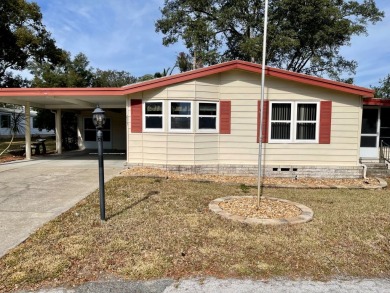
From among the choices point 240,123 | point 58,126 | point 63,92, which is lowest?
point 58,126

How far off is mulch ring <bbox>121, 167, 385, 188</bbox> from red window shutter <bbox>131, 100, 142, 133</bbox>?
1375 mm

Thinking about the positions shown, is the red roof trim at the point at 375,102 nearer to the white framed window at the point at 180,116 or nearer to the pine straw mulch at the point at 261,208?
the white framed window at the point at 180,116

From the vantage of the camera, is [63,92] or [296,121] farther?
[63,92]

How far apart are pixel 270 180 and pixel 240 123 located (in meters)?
2.14

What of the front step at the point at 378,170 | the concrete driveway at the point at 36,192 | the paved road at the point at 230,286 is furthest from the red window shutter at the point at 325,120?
the paved road at the point at 230,286

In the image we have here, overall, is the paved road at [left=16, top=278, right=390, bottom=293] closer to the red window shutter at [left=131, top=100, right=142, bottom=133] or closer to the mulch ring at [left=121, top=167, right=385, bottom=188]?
the mulch ring at [left=121, top=167, right=385, bottom=188]

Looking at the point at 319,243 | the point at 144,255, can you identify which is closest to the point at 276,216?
the point at 319,243

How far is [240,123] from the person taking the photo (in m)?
9.90

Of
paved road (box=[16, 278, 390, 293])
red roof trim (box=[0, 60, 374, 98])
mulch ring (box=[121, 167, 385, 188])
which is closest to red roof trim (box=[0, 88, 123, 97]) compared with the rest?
red roof trim (box=[0, 60, 374, 98])

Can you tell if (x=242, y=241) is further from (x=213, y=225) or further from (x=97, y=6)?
(x=97, y=6)

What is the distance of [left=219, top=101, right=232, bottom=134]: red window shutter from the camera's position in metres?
9.84

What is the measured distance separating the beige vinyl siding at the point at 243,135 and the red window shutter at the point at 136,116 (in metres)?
0.19

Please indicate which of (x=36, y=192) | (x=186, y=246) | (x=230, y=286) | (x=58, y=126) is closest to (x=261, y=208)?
(x=186, y=246)

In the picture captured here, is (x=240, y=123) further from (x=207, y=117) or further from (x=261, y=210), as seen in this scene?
(x=261, y=210)
